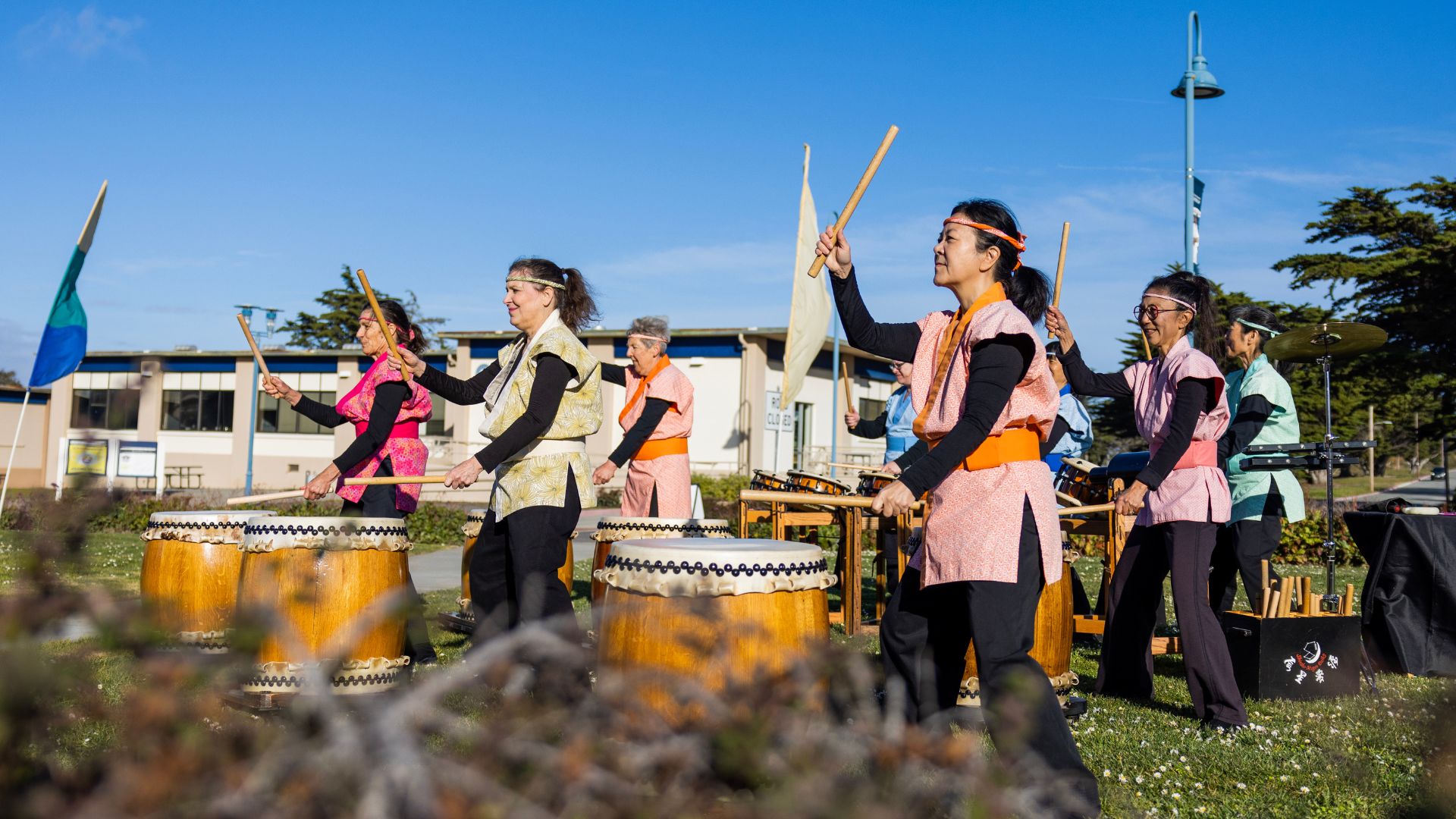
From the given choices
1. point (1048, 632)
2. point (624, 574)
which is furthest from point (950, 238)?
point (1048, 632)

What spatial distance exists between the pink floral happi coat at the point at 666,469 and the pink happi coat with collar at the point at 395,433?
105 centimetres

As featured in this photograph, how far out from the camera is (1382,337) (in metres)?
6.86

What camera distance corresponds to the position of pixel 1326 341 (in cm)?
654

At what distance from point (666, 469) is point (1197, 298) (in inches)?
111

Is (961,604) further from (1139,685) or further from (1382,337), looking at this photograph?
(1382,337)

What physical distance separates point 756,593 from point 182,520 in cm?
348

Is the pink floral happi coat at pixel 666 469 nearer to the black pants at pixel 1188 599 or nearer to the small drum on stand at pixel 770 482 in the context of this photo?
the small drum on stand at pixel 770 482

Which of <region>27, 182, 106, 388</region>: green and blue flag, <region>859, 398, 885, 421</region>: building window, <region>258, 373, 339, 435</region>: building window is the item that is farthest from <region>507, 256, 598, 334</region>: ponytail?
<region>859, 398, 885, 421</region>: building window

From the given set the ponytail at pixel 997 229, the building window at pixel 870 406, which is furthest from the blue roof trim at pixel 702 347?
the ponytail at pixel 997 229

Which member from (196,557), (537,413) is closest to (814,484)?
(537,413)

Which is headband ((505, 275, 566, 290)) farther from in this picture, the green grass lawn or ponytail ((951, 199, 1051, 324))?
ponytail ((951, 199, 1051, 324))

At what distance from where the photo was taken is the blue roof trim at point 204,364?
129ft

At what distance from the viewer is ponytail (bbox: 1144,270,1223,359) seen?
5027 mm

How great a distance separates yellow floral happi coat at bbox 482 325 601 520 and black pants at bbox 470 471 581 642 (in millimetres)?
39
